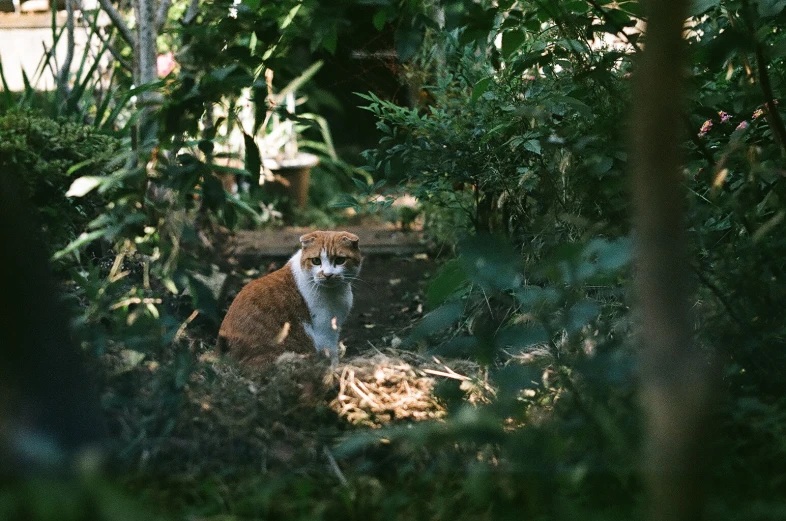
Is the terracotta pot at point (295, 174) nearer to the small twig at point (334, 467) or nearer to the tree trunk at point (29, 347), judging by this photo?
the small twig at point (334, 467)

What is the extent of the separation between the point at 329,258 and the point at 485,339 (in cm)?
245

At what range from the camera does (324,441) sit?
7.96 ft

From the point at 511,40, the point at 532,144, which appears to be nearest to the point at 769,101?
the point at 511,40

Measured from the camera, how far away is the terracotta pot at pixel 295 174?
25.3 feet

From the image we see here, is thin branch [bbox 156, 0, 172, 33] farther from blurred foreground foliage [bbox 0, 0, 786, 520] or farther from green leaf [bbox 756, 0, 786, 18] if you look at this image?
green leaf [bbox 756, 0, 786, 18]

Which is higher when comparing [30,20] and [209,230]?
[30,20]

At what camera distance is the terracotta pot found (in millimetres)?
7727

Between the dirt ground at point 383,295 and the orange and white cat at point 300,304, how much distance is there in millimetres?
190

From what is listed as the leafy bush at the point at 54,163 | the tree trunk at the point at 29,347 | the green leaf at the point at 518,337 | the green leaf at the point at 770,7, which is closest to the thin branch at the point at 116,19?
the leafy bush at the point at 54,163

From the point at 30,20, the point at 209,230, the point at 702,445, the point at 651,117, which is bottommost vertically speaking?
the point at 209,230

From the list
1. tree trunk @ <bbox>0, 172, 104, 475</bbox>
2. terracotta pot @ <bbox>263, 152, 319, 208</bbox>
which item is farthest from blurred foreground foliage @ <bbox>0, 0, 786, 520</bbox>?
terracotta pot @ <bbox>263, 152, 319, 208</bbox>

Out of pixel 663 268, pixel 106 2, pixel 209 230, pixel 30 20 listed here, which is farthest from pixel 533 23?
pixel 30 20

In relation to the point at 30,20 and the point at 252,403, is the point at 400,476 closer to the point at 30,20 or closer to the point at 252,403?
the point at 252,403

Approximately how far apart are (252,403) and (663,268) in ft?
5.05
